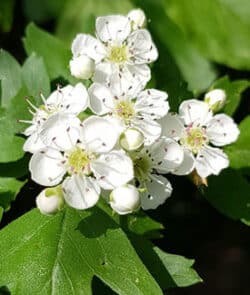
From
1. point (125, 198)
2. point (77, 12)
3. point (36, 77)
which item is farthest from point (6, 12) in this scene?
point (125, 198)

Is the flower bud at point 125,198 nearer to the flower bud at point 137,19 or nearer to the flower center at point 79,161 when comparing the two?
the flower center at point 79,161

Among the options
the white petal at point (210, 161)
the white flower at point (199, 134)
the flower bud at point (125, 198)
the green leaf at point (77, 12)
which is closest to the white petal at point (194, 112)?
the white flower at point (199, 134)

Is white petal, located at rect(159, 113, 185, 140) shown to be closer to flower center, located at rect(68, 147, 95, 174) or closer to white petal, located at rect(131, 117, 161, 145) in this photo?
white petal, located at rect(131, 117, 161, 145)

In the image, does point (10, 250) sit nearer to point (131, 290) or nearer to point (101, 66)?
point (131, 290)

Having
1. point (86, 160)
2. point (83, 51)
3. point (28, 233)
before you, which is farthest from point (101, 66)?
point (28, 233)

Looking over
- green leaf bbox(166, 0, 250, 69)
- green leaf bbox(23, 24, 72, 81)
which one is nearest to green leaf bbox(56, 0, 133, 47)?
green leaf bbox(166, 0, 250, 69)

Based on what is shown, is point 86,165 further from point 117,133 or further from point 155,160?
point 155,160

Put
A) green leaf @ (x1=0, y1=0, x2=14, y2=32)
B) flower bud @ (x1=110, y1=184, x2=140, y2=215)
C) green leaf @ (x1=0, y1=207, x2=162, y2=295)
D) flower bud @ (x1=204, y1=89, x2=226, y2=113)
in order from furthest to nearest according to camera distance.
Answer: green leaf @ (x1=0, y1=0, x2=14, y2=32), flower bud @ (x1=204, y1=89, x2=226, y2=113), green leaf @ (x1=0, y1=207, x2=162, y2=295), flower bud @ (x1=110, y1=184, x2=140, y2=215)
